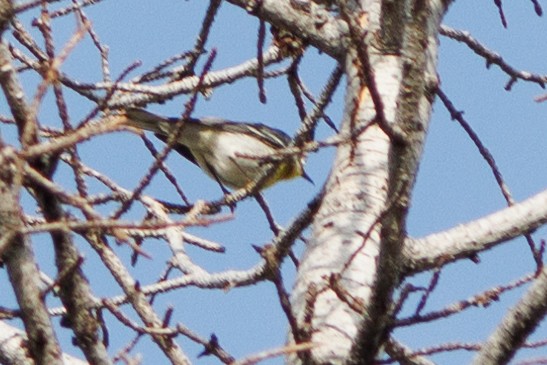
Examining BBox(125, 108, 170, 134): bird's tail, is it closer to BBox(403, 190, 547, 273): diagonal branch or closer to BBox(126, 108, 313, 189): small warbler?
BBox(126, 108, 313, 189): small warbler

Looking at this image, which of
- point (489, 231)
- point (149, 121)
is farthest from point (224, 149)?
point (489, 231)

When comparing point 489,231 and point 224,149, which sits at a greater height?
point 224,149

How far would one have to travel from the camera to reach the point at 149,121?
7.09 m

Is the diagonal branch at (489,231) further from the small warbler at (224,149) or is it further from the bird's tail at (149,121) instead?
the small warbler at (224,149)

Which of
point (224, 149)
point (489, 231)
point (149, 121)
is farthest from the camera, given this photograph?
point (224, 149)

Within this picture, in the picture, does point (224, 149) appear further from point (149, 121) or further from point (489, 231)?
point (489, 231)

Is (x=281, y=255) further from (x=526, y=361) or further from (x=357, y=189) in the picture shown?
(x=526, y=361)

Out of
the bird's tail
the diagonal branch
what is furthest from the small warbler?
the diagonal branch

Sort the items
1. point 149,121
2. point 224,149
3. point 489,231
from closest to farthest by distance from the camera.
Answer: point 489,231
point 149,121
point 224,149

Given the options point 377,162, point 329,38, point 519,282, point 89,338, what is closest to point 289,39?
point 329,38

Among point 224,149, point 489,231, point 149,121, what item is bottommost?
point 489,231

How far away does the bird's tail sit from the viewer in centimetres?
704

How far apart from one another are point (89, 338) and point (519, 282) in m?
1.14

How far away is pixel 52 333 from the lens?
7.32 feet
